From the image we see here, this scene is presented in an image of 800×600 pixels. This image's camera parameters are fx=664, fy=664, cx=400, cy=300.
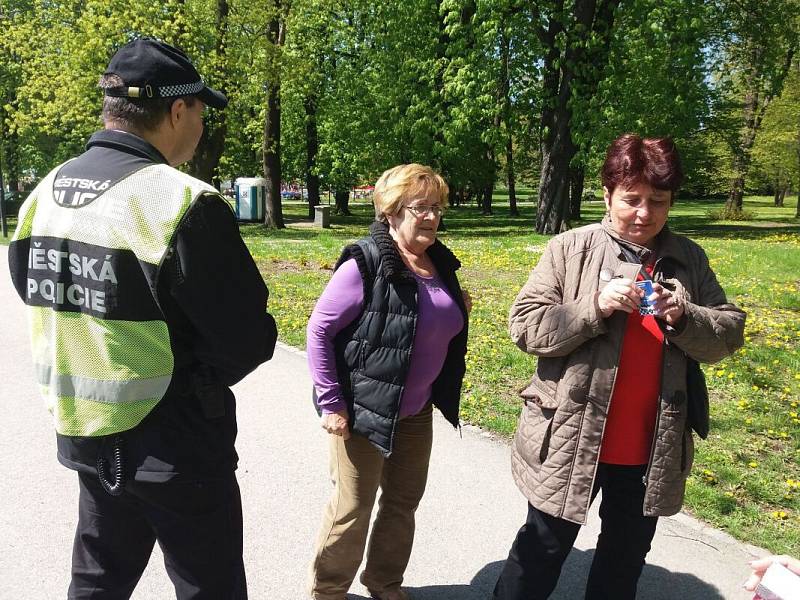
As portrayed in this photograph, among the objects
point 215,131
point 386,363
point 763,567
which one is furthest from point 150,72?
point 215,131

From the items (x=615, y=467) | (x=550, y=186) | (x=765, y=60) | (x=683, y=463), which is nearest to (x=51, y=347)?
(x=615, y=467)

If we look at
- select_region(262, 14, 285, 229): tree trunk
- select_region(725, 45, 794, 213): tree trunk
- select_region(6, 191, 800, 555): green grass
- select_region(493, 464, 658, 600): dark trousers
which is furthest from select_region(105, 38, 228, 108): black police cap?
select_region(725, 45, 794, 213): tree trunk

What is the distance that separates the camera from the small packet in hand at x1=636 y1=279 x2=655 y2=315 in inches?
88.0

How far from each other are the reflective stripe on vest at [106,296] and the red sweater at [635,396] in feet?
5.22

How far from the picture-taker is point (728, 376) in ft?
19.8

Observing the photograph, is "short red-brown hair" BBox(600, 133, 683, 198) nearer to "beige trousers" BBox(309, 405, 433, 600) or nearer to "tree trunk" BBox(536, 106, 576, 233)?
"beige trousers" BBox(309, 405, 433, 600)

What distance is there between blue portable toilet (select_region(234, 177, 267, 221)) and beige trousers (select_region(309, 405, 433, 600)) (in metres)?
25.7

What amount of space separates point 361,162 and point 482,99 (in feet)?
27.4

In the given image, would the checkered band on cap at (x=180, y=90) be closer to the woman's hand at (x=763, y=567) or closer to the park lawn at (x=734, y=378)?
the woman's hand at (x=763, y=567)

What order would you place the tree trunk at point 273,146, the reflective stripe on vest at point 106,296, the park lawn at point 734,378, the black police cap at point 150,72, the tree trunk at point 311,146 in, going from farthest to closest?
1. the tree trunk at point 311,146
2. the tree trunk at point 273,146
3. the park lawn at point 734,378
4. the black police cap at point 150,72
5. the reflective stripe on vest at point 106,296

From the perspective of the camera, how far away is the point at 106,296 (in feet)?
5.63

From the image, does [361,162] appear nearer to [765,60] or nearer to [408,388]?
[765,60]

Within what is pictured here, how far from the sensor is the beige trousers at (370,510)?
277cm

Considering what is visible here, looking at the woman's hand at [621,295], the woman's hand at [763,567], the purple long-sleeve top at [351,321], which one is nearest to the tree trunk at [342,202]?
the purple long-sleeve top at [351,321]
